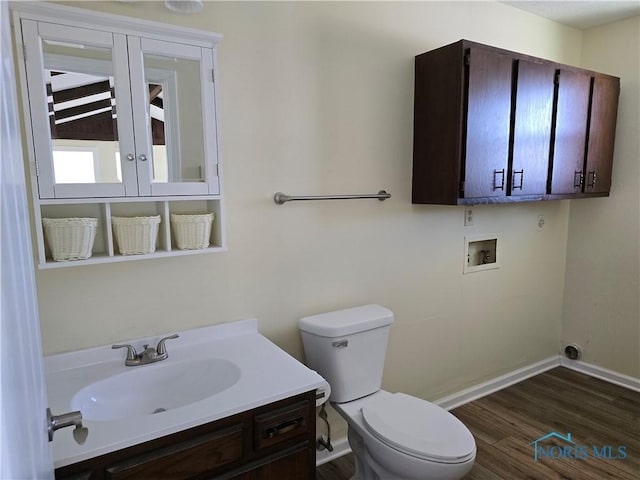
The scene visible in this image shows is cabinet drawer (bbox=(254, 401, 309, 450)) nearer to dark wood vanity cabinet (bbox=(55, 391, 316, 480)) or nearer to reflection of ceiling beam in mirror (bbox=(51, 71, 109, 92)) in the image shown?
dark wood vanity cabinet (bbox=(55, 391, 316, 480))

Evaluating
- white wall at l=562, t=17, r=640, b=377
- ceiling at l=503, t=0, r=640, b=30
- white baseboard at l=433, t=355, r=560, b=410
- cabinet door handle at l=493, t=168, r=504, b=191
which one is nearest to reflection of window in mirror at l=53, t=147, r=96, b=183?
cabinet door handle at l=493, t=168, r=504, b=191

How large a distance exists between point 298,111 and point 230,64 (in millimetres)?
359

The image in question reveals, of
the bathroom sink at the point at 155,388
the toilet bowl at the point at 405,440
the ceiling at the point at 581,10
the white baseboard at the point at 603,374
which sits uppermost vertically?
the ceiling at the point at 581,10

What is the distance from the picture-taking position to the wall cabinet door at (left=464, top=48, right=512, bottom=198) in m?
2.01

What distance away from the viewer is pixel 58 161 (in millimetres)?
1309

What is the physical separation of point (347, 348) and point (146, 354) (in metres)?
0.84

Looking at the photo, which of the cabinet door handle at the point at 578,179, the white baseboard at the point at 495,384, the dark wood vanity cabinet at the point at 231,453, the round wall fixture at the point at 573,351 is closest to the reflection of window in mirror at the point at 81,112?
the dark wood vanity cabinet at the point at 231,453

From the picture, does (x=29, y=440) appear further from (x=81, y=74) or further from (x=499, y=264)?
(x=499, y=264)

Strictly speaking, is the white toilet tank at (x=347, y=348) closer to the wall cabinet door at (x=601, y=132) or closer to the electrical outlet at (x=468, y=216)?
the electrical outlet at (x=468, y=216)

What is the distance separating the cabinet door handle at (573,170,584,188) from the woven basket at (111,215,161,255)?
8.07ft

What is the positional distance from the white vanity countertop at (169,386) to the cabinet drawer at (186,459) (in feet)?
0.20

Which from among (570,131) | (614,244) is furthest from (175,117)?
(614,244)

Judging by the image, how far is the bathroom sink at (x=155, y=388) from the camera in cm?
140

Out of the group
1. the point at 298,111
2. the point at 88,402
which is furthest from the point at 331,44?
the point at 88,402
